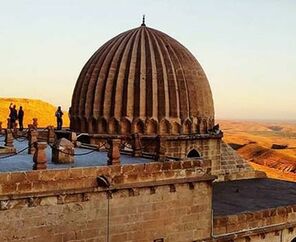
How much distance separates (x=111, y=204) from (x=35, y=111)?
92.8m

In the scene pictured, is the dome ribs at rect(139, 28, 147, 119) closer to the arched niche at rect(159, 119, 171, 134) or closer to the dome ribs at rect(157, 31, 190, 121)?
the arched niche at rect(159, 119, 171, 134)

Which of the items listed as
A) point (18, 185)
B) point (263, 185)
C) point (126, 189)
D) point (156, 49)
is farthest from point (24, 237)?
point (263, 185)

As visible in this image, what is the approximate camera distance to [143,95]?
21.5 m

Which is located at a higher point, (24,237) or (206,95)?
(206,95)

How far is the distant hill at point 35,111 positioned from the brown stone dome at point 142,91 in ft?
211

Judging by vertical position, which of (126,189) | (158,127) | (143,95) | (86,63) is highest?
(86,63)

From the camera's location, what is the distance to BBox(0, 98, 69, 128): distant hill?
301ft

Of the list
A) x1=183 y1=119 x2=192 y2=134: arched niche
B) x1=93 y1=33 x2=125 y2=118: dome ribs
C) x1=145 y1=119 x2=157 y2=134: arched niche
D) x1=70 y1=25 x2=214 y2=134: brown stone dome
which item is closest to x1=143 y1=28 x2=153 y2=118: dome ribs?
x1=70 y1=25 x2=214 y2=134: brown stone dome

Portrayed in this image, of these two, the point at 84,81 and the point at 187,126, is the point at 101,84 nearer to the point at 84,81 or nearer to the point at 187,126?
the point at 84,81

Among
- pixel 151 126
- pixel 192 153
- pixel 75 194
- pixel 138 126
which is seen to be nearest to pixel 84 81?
pixel 138 126

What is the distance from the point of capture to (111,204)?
13523 mm

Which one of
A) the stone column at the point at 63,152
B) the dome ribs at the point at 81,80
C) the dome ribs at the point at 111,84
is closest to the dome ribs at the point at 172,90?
the dome ribs at the point at 111,84

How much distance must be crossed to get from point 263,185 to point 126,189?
1204cm

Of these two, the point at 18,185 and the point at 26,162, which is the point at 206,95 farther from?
the point at 18,185
